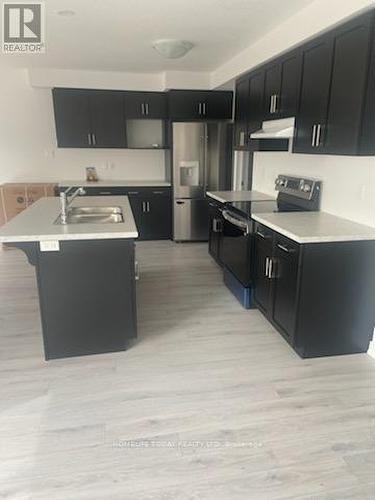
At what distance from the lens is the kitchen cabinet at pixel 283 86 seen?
2.98m

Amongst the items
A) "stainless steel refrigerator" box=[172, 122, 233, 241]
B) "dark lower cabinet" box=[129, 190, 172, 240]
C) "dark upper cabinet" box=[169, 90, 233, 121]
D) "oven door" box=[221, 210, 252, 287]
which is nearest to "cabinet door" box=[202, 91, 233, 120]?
"dark upper cabinet" box=[169, 90, 233, 121]

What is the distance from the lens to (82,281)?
2547 mm

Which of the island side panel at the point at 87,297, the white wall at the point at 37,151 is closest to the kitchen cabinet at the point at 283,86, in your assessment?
the island side panel at the point at 87,297

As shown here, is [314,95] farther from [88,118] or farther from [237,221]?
[88,118]

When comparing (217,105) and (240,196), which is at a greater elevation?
(217,105)

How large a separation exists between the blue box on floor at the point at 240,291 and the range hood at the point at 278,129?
1379mm

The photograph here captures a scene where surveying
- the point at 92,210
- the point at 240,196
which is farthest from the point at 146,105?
the point at 92,210

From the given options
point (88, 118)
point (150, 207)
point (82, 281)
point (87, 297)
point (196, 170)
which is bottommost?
point (87, 297)

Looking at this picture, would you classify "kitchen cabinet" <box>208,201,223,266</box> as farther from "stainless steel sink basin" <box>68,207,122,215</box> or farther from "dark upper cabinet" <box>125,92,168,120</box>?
"dark upper cabinet" <box>125,92,168,120</box>

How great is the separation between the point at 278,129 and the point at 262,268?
1.26 meters

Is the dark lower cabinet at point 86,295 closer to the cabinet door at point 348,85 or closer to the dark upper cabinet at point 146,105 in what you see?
the cabinet door at point 348,85

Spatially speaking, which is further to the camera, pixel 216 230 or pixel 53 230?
pixel 216 230

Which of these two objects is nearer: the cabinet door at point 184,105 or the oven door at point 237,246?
the oven door at point 237,246

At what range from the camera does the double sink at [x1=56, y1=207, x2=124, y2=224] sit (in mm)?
3137
